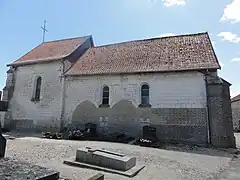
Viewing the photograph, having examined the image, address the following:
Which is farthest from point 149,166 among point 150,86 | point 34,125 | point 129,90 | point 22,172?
point 34,125

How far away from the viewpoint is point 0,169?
9.87 ft

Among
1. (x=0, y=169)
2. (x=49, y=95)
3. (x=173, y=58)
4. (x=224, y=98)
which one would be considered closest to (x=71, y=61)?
(x=49, y=95)

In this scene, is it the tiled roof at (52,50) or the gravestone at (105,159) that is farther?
the tiled roof at (52,50)

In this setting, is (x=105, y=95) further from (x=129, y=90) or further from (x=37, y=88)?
(x=37, y=88)

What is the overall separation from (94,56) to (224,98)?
11704mm

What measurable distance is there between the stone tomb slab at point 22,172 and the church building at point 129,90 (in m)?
11.8

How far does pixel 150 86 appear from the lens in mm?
15172

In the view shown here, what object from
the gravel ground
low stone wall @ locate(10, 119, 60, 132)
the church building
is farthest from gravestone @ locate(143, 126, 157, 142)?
low stone wall @ locate(10, 119, 60, 132)

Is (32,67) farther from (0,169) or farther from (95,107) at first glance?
(0,169)

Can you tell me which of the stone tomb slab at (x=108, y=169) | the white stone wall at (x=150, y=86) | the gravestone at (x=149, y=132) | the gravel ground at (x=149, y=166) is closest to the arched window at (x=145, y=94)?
the white stone wall at (x=150, y=86)

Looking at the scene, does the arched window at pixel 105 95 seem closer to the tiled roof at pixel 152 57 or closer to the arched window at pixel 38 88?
the tiled roof at pixel 152 57

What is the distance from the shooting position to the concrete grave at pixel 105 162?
21.7 ft

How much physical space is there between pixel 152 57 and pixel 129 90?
3.39 meters

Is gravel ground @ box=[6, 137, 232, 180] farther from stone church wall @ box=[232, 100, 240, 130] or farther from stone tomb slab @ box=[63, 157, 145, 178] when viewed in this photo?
stone church wall @ box=[232, 100, 240, 130]
